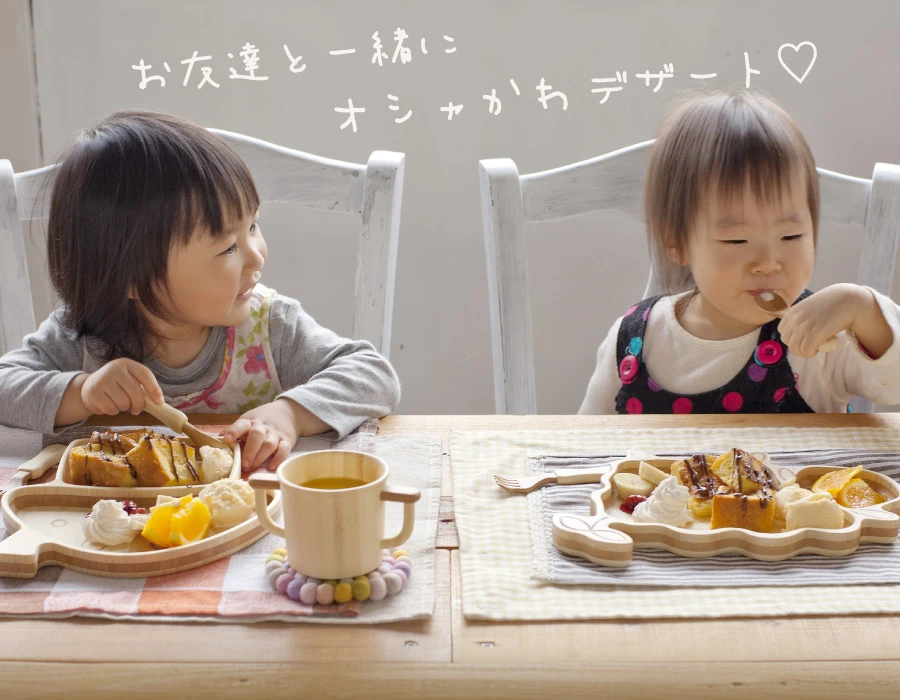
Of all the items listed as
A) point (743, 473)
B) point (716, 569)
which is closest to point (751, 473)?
point (743, 473)

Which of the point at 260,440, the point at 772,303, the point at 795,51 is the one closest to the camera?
the point at 260,440

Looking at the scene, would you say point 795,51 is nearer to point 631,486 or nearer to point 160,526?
point 631,486

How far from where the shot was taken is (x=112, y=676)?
0.58m

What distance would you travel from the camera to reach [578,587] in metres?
0.68

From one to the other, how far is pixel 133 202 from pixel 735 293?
2.49 ft

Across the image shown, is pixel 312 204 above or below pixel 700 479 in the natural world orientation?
above

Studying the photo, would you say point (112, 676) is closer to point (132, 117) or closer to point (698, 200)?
point (132, 117)

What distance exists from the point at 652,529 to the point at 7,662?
A: 47 centimetres

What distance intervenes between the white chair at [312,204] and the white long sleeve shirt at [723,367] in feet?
1.12

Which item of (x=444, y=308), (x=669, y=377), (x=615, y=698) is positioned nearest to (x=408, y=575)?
(x=615, y=698)

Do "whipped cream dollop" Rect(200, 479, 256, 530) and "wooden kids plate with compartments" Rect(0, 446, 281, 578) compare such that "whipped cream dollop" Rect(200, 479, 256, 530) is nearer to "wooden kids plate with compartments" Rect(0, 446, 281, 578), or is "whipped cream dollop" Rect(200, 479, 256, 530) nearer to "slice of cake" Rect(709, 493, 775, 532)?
"wooden kids plate with compartments" Rect(0, 446, 281, 578)

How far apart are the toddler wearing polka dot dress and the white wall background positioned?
615 mm

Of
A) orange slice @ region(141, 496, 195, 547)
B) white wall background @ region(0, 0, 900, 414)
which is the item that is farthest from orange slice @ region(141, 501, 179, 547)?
white wall background @ region(0, 0, 900, 414)

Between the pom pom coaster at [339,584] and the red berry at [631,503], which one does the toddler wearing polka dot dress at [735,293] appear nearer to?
the red berry at [631,503]
